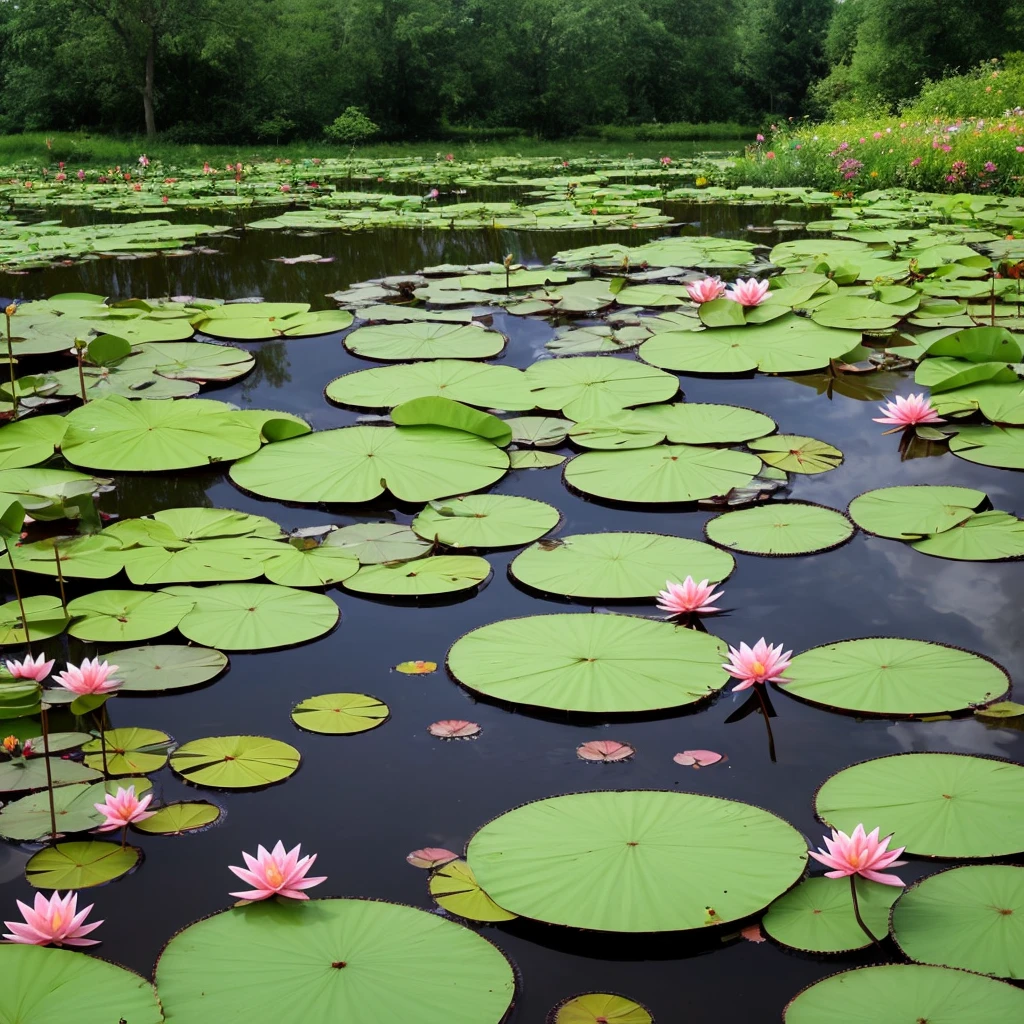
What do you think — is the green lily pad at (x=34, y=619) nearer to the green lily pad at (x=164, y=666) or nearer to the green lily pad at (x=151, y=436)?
the green lily pad at (x=164, y=666)

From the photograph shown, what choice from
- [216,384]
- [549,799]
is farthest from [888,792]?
[216,384]

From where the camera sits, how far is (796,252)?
583 centimetres

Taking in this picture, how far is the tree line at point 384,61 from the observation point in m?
22.5

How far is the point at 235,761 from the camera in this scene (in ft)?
5.05

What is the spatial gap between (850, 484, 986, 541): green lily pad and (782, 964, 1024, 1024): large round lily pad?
134cm

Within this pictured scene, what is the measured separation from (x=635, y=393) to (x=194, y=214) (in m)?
7.00

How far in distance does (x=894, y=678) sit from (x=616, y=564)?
2.13ft

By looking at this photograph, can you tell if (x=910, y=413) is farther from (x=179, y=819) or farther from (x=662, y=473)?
(x=179, y=819)

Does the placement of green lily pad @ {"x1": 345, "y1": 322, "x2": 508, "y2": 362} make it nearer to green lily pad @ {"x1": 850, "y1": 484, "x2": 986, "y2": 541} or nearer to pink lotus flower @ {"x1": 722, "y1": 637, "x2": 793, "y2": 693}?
green lily pad @ {"x1": 850, "y1": 484, "x2": 986, "y2": 541}

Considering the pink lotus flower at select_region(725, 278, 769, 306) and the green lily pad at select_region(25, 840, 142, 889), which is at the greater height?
the pink lotus flower at select_region(725, 278, 769, 306)

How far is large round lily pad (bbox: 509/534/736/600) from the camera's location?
6.69 ft

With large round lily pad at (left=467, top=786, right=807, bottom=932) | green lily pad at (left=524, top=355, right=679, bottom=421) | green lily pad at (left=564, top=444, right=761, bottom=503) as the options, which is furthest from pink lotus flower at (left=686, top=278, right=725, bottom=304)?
large round lily pad at (left=467, top=786, right=807, bottom=932)

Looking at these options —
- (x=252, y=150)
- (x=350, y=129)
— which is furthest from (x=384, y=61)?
(x=252, y=150)

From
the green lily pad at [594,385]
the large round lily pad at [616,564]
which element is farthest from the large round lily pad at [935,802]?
the green lily pad at [594,385]
